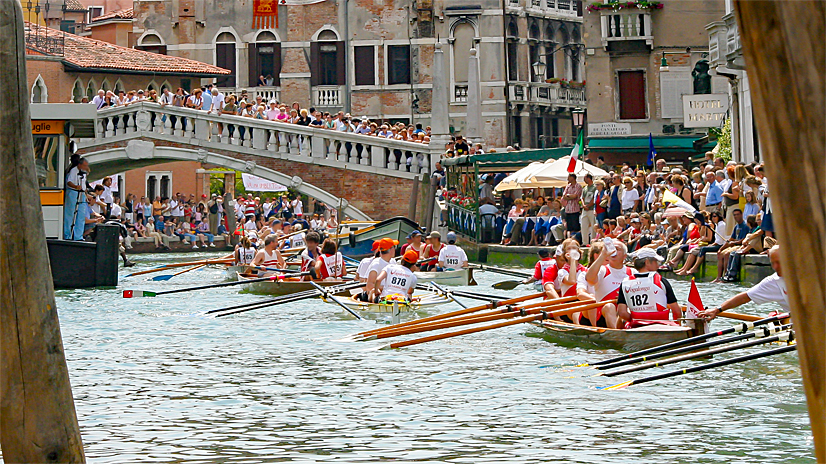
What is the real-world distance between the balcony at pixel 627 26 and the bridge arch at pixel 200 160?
9125 millimetres

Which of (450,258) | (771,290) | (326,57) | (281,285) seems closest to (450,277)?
(450,258)

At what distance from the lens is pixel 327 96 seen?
42688mm

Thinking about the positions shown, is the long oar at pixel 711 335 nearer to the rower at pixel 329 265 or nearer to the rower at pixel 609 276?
the rower at pixel 609 276

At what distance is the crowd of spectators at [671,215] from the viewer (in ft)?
54.7

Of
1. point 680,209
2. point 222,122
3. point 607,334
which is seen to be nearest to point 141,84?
point 222,122

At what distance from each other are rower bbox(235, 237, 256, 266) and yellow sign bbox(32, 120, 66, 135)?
4773mm

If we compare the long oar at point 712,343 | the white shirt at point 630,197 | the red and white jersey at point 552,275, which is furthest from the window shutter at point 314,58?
the long oar at point 712,343

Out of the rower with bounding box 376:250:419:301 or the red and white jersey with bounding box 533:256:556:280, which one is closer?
the rower with bounding box 376:250:419:301

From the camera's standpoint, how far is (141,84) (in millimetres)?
39812

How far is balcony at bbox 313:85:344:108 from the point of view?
139 ft

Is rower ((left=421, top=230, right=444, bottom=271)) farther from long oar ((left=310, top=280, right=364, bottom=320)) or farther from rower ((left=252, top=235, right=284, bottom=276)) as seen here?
long oar ((left=310, top=280, right=364, bottom=320))

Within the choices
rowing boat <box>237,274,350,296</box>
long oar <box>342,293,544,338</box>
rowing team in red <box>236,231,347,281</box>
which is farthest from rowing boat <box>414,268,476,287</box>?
long oar <box>342,293,544,338</box>

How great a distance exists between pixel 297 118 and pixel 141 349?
17.9m

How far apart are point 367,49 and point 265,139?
13666 mm
